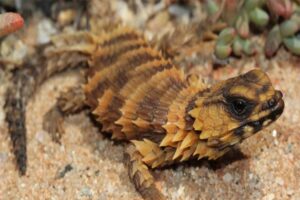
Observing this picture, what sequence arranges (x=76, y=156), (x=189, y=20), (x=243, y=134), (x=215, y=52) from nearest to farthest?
(x=243, y=134)
(x=76, y=156)
(x=215, y=52)
(x=189, y=20)

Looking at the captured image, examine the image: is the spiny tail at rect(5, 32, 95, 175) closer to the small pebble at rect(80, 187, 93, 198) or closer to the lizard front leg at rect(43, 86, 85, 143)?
the lizard front leg at rect(43, 86, 85, 143)

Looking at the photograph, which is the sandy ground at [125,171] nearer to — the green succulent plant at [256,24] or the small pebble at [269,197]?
the small pebble at [269,197]

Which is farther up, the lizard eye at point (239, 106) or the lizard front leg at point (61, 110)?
the lizard eye at point (239, 106)

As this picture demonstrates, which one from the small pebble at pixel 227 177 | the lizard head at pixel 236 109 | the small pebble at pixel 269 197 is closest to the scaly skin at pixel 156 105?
the lizard head at pixel 236 109

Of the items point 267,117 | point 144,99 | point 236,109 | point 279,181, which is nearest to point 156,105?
point 144,99

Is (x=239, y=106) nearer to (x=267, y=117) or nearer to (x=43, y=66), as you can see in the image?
(x=267, y=117)

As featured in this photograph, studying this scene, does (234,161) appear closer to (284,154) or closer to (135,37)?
(284,154)

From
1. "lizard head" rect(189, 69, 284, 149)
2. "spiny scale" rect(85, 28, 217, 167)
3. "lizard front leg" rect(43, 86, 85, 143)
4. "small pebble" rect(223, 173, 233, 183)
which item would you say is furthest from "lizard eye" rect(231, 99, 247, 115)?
"lizard front leg" rect(43, 86, 85, 143)

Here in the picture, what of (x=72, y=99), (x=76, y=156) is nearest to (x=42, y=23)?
(x=72, y=99)
